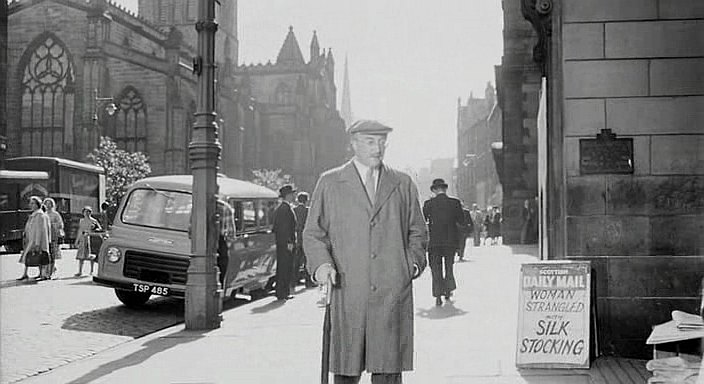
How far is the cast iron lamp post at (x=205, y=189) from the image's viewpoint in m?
9.51

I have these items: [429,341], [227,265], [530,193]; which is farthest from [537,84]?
[429,341]

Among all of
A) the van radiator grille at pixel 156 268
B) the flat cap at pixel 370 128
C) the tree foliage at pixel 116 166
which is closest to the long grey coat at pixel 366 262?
the flat cap at pixel 370 128

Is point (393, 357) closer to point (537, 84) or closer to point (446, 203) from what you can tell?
point (446, 203)

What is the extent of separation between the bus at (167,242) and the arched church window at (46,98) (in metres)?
38.5

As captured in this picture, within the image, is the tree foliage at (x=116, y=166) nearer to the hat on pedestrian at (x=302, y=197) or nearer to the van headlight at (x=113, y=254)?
the hat on pedestrian at (x=302, y=197)

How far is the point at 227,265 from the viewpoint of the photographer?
11672 mm

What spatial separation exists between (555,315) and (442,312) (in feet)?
14.0

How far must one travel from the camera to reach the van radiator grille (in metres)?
11.2

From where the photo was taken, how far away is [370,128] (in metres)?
4.85

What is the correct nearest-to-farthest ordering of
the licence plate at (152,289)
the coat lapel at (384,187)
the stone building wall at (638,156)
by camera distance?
the coat lapel at (384,187) < the stone building wall at (638,156) < the licence plate at (152,289)

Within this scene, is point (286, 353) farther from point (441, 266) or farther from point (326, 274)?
point (441, 266)

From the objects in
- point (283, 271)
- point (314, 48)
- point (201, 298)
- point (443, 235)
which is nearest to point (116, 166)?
point (283, 271)

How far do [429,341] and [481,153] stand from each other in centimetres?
7776

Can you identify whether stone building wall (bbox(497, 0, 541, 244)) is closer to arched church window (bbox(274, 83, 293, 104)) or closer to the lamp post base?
the lamp post base
